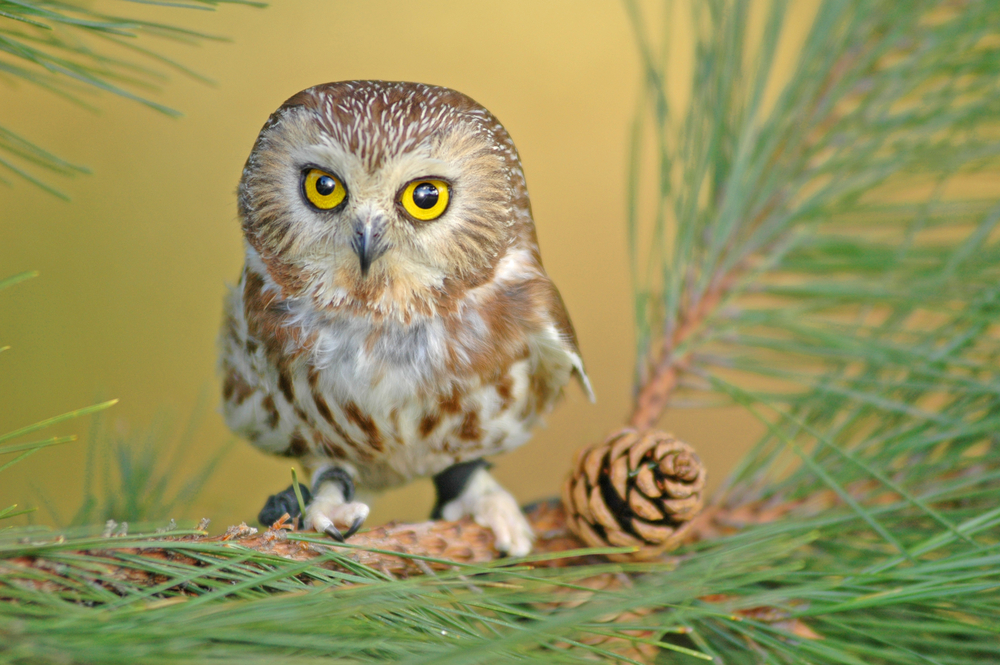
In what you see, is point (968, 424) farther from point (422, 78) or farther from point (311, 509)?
point (422, 78)

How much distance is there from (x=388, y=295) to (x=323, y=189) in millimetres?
135

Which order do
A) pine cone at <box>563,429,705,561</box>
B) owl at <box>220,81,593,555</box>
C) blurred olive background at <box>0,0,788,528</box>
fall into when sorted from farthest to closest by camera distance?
blurred olive background at <box>0,0,788,528</box>, owl at <box>220,81,593,555</box>, pine cone at <box>563,429,705,561</box>

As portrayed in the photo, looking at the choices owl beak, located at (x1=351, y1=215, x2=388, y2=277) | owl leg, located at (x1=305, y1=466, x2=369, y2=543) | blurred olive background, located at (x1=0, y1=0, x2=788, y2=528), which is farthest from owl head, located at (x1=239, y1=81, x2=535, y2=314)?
blurred olive background, located at (x1=0, y1=0, x2=788, y2=528)

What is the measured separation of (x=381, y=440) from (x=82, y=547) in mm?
437

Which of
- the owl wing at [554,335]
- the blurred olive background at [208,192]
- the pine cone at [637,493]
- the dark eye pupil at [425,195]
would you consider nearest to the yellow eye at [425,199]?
the dark eye pupil at [425,195]

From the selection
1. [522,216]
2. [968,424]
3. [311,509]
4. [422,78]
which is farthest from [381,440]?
[422,78]

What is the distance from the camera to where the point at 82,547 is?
45cm

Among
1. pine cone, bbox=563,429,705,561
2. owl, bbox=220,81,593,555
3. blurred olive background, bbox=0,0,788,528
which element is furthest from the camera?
blurred olive background, bbox=0,0,788,528

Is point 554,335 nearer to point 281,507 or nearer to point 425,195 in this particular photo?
point 425,195

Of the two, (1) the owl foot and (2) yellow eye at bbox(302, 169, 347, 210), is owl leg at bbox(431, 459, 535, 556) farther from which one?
(2) yellow eye at bbox(302, 169, 347, 210)

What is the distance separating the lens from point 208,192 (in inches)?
66.7

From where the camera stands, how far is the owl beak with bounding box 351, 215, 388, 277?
80cm

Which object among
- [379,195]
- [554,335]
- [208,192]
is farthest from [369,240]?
[208,192]

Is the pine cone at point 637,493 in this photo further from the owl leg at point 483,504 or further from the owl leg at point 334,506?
the owl leg at point 334,506
